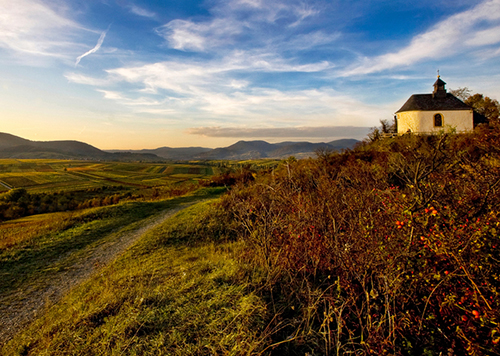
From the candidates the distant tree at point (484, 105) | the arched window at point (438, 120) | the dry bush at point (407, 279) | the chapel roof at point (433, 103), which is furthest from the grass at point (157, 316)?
the distant tree at point (484, 105)

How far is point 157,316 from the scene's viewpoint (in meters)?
3.97

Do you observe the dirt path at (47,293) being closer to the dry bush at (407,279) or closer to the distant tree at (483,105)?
the dry bush at (407,279)

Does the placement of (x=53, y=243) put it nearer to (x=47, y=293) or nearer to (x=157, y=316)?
(x=47, y=293)

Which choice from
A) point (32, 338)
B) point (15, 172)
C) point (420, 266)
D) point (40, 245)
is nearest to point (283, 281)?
point (420, 266)

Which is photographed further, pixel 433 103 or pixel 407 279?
pixel 433 103

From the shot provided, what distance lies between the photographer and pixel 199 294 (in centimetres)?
460

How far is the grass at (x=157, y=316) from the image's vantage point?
3.39m

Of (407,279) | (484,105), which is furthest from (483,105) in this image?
(407,279)

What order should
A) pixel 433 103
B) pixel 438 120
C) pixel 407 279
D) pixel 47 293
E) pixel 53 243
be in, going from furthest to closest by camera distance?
pixel 433 103 < pixel 438 120 < pixel 53 243 < pixel 47 293 < pixel 407 279

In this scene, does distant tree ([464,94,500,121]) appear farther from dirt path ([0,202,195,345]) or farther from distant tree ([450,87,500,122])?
dirt path ([0,202,195,345])

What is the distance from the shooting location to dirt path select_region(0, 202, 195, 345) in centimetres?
461

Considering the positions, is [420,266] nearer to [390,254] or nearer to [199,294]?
[390,254]

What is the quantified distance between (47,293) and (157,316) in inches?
146

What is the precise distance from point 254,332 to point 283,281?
1.61 meters
